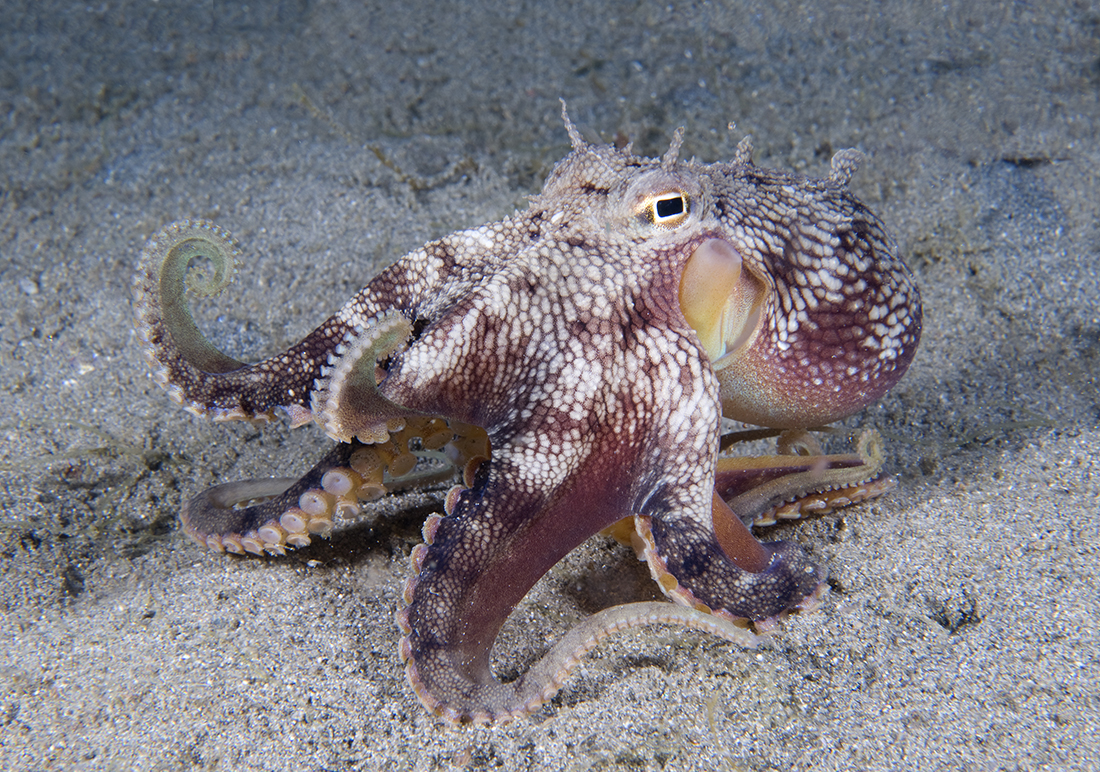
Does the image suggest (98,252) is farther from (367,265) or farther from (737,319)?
(737,319)

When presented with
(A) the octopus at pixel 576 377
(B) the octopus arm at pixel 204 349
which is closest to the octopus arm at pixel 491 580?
(A) the octopus at pixel 576 377

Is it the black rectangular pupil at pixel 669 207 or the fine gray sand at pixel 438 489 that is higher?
the black rectangular pupil at pixel 669 207

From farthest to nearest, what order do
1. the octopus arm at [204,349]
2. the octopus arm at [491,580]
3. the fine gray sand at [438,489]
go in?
1. the octopus arm at [204,349]
2. the fine gray sand at [438,489]
3. the octopus arm at [491,580]

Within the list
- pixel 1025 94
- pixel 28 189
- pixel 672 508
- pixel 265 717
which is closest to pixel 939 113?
pixel 1025 94

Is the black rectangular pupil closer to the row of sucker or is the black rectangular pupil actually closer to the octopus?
the octopus

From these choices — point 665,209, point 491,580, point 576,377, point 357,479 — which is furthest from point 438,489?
point 665,209

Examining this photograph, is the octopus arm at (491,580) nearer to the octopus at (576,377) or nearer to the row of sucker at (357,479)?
the octopus at (576,377)
